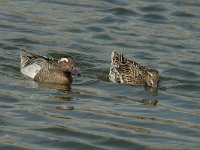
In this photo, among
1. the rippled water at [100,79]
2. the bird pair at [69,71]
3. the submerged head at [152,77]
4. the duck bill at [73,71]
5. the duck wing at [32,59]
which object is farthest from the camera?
the duck wing at [32,59]

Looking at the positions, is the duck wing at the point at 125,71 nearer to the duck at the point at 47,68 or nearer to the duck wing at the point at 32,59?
the duck at the point at 47,68

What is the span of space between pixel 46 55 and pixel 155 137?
652 cm

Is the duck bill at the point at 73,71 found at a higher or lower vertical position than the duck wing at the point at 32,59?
lower

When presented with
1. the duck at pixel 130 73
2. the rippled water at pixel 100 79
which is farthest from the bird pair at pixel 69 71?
the rippled water at pixel 100 79

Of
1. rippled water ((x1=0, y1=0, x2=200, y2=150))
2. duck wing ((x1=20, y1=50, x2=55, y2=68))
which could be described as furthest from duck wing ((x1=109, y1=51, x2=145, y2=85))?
duck wing ((x1=20, y1=50, x2=55, y2=68))

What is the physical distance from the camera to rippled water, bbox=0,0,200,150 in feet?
44.0

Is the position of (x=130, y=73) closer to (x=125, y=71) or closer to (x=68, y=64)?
(x=125, y=71)

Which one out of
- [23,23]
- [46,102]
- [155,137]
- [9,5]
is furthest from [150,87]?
[9,5]

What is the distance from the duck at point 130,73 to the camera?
17.2m

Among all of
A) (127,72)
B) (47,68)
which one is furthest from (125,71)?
(47,68)

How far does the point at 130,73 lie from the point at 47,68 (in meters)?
1.73

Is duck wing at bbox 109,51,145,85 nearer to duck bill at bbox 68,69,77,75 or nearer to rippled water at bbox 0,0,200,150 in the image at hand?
rippled water at bbox 0,0,200,150

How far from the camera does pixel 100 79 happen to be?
1759cm

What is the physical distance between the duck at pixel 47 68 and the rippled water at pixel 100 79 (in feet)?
0.81
